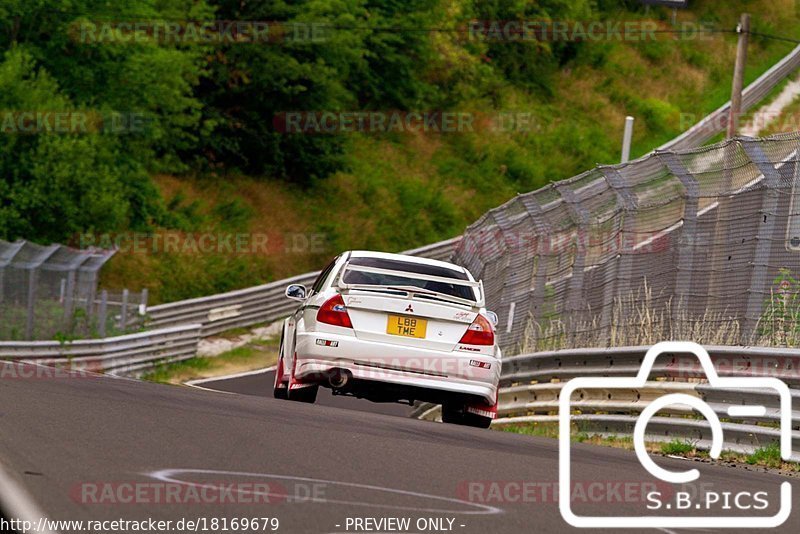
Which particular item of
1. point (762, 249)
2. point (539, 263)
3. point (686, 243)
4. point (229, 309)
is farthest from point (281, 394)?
→ point (229, 309)

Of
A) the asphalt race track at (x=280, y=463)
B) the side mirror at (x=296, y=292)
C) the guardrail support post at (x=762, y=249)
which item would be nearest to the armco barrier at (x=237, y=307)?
the side mirror at (x=296, y=292)

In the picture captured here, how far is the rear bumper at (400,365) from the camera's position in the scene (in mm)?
13211

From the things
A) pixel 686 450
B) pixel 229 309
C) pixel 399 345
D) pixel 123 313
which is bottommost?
pixel 686 450

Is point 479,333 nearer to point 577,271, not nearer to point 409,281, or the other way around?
point 409,281

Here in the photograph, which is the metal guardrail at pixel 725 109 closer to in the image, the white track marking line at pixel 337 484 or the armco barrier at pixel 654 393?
the armco barrier at pixel 654 393

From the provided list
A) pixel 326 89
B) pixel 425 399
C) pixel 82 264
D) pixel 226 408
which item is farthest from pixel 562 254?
pixel 326 89

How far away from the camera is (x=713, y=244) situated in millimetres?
14070

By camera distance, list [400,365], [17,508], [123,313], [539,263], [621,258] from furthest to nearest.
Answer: [123,313]
[539,263]
[621,258]
[400,365]
[17,508]

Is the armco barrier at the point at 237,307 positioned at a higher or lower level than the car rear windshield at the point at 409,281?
higher

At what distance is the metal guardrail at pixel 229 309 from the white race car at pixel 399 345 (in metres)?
18.9

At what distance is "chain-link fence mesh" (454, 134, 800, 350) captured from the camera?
13.0m

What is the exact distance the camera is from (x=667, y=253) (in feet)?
49.5

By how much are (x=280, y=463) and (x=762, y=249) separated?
254 inches

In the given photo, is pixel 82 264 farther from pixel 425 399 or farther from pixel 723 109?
pixel 723 109
